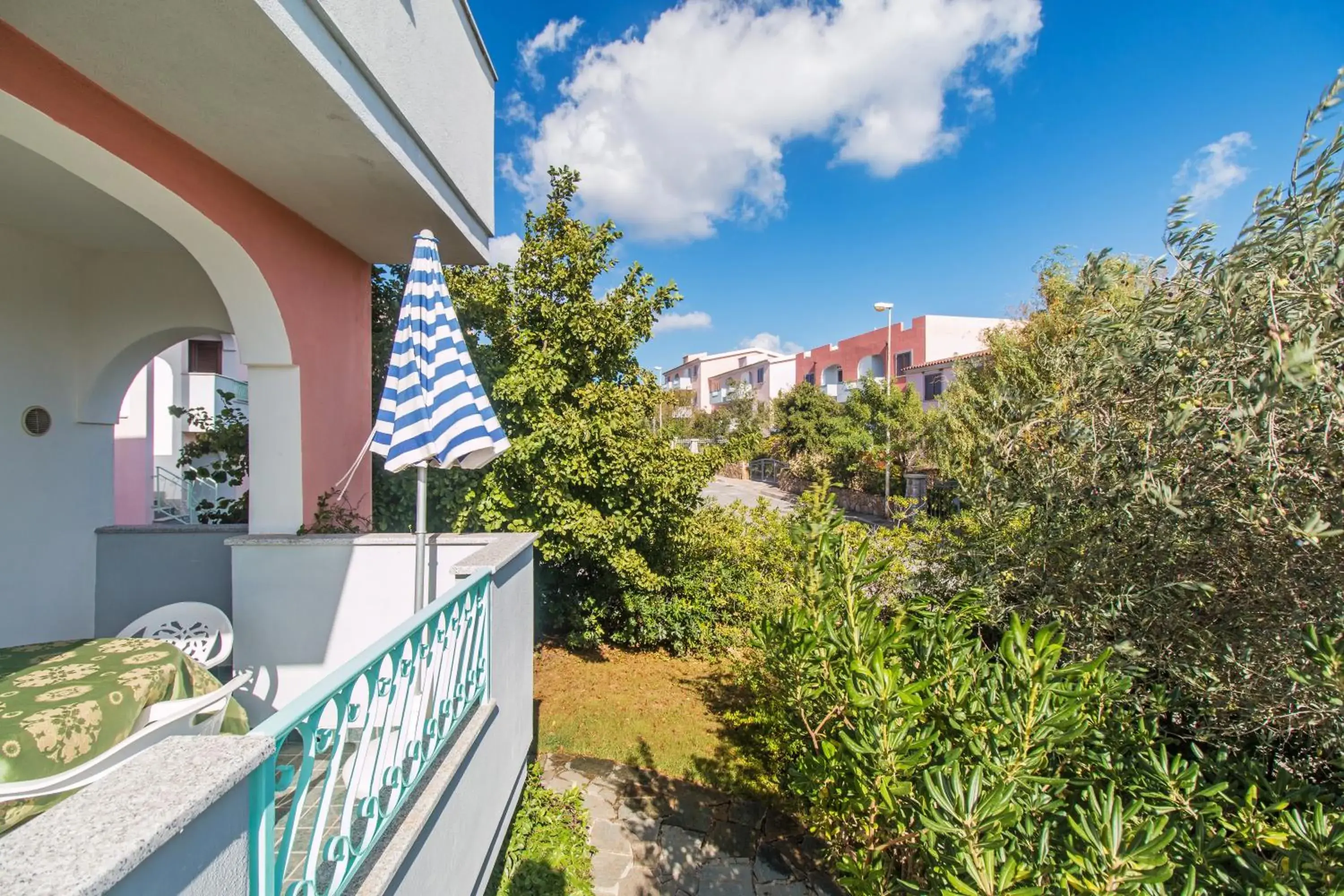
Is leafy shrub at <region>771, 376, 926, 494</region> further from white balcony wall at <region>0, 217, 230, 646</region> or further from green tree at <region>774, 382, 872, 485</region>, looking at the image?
white balcony wall at <region>0, 217, 230, 646</region>

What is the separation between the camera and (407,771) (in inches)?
103

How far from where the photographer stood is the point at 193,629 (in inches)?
171

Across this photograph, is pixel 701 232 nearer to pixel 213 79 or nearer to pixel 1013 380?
pixel 1013 380

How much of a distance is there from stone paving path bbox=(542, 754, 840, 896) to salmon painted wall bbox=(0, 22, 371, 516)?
4062 mm

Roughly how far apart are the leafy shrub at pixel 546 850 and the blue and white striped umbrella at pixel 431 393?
315 centimetres

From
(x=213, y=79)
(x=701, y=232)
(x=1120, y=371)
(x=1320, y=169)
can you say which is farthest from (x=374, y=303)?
(x=701, y=232)

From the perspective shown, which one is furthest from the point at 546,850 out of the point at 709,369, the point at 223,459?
the point at 709,369

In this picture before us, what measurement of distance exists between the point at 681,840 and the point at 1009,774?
149 inches

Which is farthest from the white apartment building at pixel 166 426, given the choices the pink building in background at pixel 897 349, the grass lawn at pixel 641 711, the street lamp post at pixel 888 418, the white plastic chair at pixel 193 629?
the pink building in background at pixel 897 349

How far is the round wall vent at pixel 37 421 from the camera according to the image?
15.7 ft

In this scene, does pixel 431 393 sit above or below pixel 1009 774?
above

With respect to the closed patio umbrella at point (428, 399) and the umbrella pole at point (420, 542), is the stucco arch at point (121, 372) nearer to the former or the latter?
the closed patio umbrella at point (428, 399)

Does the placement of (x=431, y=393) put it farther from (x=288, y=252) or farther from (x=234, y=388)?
(x=234, y=388)

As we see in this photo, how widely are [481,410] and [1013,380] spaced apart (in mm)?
9323
